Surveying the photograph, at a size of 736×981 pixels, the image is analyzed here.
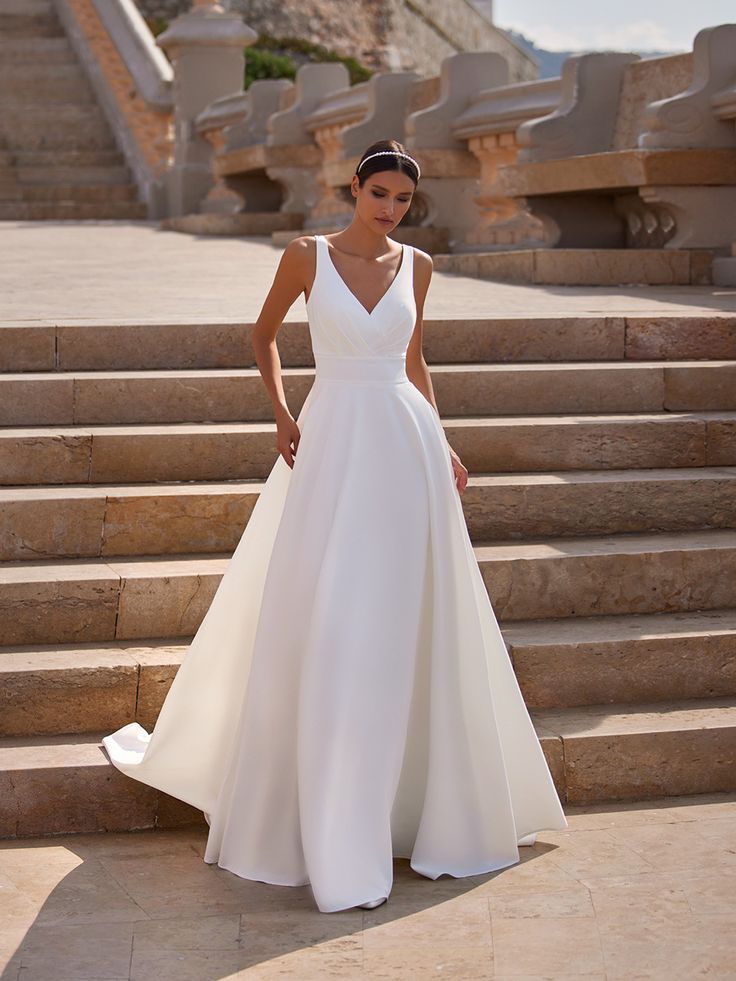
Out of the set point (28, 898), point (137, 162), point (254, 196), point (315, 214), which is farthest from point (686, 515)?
point (137, 162)

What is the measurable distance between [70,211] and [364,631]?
556 inches

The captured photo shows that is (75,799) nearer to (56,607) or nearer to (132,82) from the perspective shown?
(56,607)

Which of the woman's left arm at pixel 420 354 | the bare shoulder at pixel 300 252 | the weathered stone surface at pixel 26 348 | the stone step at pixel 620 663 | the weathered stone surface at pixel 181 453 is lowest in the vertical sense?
the stone step at pixel 620 663

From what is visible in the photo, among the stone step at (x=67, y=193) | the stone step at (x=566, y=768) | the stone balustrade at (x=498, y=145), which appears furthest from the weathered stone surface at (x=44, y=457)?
the stone step at (x=67, y=193)

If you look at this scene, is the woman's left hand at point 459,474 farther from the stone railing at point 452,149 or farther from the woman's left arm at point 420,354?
the stone railing at point 452,149

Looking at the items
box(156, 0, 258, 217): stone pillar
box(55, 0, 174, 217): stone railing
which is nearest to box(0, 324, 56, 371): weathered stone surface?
box(156, 0, 258, 217): stone pillar

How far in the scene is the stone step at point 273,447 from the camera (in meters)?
6.19

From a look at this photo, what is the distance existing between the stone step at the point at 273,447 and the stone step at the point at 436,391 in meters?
0.07

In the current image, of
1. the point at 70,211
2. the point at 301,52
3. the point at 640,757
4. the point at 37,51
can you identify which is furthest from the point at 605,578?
the point at 301,52

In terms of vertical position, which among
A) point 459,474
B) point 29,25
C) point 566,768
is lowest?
point 566,768

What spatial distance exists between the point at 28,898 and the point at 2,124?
17.2m

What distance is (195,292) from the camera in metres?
8.93

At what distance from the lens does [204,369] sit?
6.94 m

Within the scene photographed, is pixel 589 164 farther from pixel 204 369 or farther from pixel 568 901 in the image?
pixel 568 901
